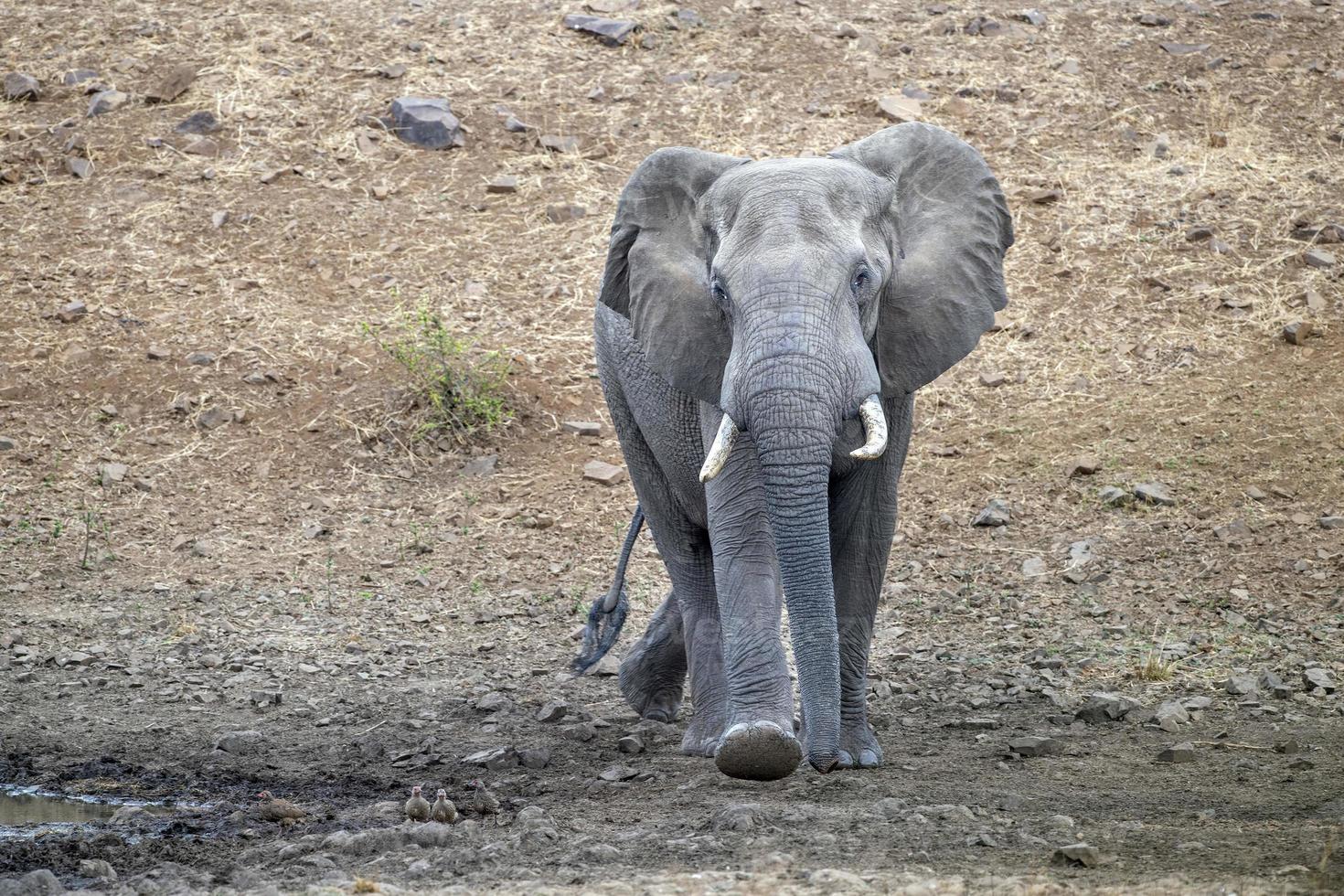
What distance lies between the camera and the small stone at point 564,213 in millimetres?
14281

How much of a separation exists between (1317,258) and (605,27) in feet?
23.7

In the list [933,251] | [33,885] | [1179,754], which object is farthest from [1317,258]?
[33,885]

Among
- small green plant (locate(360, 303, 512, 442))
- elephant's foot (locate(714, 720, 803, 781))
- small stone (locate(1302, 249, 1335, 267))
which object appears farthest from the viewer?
small stone (locate(1302, 249, 1335, 267))

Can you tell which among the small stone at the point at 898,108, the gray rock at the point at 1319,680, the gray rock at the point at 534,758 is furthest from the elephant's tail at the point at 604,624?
the small stone at the point at 898,108

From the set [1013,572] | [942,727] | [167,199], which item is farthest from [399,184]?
[942,727]

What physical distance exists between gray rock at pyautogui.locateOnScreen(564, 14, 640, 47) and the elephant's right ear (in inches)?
395

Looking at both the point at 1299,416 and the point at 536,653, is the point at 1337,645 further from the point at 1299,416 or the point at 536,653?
the point at 536,653

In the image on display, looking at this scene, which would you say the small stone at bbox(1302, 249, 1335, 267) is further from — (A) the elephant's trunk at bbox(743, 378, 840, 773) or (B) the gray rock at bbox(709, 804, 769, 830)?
(B) the gray rock at bbox(709, 804, 769, 830)

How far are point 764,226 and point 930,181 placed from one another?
1.02 metres

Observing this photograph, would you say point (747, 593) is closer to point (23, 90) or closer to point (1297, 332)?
point (1297, 332)

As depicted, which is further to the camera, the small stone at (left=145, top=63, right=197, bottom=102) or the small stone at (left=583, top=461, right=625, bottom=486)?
the small stone at (left=145, top=63, right=197, bottom=102)

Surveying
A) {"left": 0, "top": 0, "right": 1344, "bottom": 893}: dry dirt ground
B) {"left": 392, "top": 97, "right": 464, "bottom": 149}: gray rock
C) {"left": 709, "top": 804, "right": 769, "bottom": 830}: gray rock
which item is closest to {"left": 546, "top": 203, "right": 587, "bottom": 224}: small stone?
{"left": 0, "top": 0, "right": 1344, "bottom": 893}: dry dirt ground

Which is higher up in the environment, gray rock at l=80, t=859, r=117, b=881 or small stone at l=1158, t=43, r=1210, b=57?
gray rock at l=80, t=859, r=117, b=881

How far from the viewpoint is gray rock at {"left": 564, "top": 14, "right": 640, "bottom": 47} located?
16.3 meters
